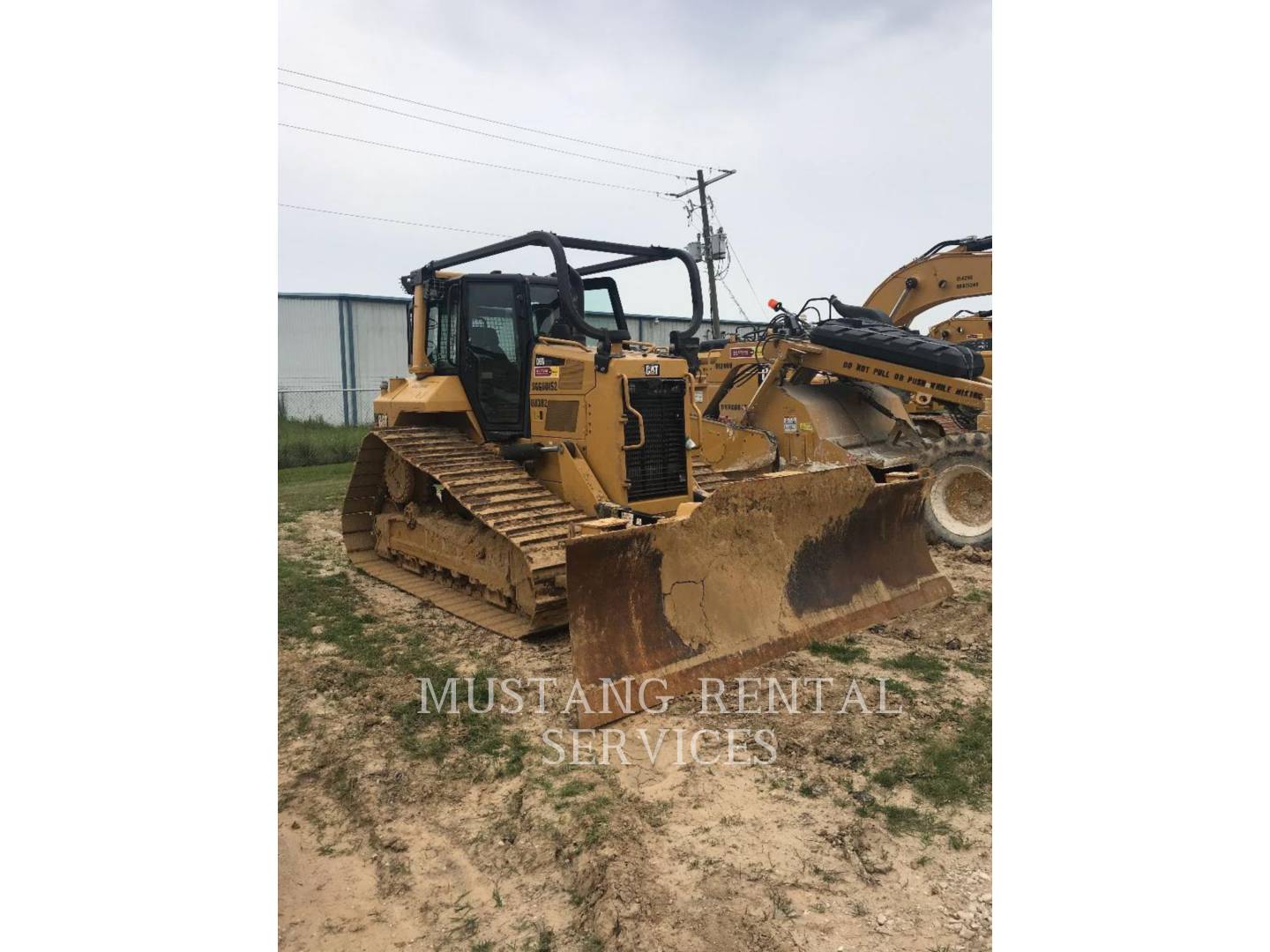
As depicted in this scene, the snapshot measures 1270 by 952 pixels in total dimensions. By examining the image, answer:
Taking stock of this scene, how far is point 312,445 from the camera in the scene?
15023 mm

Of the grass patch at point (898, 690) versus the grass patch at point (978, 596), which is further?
the grass patch at point (978, 596)

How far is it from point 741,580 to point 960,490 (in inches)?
149

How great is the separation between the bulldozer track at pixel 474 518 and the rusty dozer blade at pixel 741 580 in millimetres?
705

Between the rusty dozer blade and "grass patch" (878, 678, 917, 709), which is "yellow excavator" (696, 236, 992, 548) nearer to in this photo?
the rusty dozer blade

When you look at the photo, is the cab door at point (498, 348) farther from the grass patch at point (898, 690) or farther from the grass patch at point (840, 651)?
the grass patch at point (898, 690)

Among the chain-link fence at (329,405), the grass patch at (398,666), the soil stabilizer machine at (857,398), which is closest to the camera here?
the grass patch at (398,666)

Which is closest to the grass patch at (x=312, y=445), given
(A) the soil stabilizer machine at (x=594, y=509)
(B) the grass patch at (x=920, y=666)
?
(A) the soil stabilizer machine at (x=594, y=509)

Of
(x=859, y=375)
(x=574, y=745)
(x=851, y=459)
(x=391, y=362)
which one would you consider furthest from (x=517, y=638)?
(x=391, y=362)

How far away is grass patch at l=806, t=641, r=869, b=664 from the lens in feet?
13.8

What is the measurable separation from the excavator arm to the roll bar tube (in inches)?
192

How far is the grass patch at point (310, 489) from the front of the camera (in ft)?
31.0

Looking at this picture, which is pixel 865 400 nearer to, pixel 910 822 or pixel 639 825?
pixel 910 822

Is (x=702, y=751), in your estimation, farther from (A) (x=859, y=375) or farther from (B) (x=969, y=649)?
(A) (x=859, y=375)

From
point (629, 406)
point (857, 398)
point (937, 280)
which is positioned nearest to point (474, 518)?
point (629, 406)
